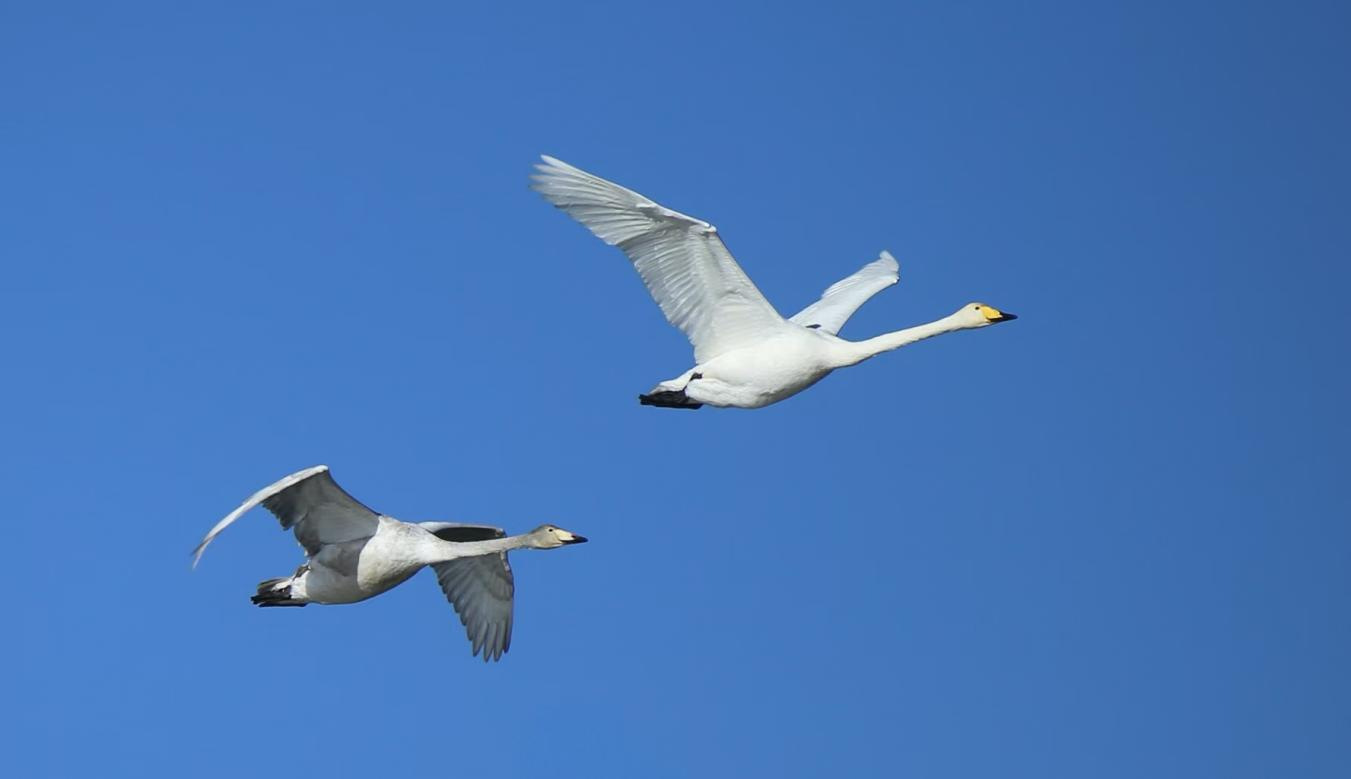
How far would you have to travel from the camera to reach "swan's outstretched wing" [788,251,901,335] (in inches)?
1061

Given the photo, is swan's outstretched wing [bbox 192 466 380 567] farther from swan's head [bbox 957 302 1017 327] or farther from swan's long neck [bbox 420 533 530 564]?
swan's head [bbox 957 302 1017 327]

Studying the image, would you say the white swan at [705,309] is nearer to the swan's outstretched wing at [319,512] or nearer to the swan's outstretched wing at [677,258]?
the swan's outstretched wing at [677,258]

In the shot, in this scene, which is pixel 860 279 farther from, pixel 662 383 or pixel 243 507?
pixel 243 507

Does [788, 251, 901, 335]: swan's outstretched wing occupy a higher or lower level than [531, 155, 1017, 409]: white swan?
higher


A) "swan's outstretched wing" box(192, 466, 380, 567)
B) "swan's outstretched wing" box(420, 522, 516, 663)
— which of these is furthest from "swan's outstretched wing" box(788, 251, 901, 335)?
"swan's outstretched wing" box(192, 466, 380, 567)

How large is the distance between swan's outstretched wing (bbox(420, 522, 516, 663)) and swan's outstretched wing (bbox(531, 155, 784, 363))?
4.71 m

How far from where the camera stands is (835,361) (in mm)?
22547

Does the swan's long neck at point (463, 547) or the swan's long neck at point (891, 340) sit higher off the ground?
the swan's long neck at point (891, 340)

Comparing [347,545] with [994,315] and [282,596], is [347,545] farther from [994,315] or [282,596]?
[994,315]

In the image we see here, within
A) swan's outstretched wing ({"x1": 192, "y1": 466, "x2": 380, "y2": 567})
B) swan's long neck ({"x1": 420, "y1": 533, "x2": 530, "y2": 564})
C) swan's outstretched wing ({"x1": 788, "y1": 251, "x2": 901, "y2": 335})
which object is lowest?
swan's long neck ({"x1": 420, "y1": 533, "x2": 530, "y2": 564})

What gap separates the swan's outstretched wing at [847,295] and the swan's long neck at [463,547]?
5.70 m

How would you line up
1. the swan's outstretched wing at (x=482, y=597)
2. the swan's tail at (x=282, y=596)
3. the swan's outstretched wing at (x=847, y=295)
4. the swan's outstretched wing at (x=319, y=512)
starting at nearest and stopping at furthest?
the swan's outstretched wing at (x=319, y=512) < the swan's tail at (x=282, y=596) < the swan's outstretched wing at (x=482, y=597) < the swan's outstretched wing at (x=847, y=295)

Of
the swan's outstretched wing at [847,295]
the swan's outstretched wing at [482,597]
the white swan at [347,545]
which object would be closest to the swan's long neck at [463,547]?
the white swan at [347,545]

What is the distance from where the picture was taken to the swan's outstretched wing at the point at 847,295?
27.0 meters
